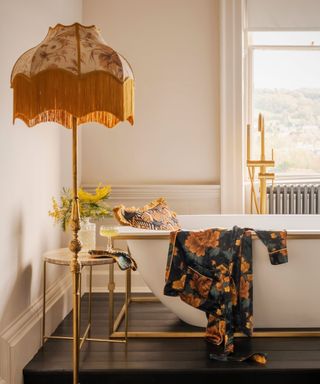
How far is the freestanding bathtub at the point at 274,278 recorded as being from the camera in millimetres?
3145

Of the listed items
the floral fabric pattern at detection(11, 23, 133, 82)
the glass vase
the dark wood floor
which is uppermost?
the floral fabric pattern at detection(11, 23, 133, 82)

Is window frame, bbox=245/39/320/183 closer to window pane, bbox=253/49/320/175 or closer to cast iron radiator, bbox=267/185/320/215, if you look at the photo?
window pane, bbox=253/49/320/175

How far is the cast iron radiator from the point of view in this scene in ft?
15.9

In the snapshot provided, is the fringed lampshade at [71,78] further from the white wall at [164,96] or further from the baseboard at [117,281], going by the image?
the baseboard at [117,281]

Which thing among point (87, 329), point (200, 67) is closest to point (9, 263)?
point (87, 329)

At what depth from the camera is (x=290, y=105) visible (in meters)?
5.30

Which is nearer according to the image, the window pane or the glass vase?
the glass vase

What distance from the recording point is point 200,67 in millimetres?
4738

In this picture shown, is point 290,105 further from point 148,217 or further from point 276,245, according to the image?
point 276,245

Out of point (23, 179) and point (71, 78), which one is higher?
point (71, 78)

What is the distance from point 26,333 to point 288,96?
3.46 m

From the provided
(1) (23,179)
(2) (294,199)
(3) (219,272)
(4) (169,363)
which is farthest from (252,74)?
(4) (169,363)

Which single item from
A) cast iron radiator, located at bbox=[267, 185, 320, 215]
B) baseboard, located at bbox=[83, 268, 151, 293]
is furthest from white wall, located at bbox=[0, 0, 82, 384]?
cast iron radiator, located at bbox=[267, 185, 320, 215]

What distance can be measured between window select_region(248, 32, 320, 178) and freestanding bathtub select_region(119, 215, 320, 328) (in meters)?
2.13
